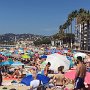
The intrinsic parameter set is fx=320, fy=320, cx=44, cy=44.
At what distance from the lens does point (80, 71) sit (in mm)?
9172

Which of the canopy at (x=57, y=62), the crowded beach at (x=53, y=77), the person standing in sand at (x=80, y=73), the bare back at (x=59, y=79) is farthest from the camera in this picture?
the canopy at (x=57, y=62)

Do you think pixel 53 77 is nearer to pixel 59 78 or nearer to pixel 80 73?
pixel 59 78

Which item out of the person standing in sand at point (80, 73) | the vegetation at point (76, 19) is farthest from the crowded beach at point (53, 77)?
the vegetation at point (76, 19)

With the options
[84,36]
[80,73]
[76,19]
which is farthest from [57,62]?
[84,36]

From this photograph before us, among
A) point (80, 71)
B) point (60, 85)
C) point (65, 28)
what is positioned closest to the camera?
point (80, 71)

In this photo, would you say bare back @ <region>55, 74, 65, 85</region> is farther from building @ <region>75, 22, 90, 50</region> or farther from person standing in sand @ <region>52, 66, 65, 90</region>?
building @ <region>75, 22, 90, 50</region>

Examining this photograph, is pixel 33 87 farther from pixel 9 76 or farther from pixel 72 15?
pixel 72 15

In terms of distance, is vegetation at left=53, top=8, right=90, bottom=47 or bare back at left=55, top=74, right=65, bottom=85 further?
vegetation at left=53, top=8, right=90, bottom=47

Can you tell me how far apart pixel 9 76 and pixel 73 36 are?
111 meters

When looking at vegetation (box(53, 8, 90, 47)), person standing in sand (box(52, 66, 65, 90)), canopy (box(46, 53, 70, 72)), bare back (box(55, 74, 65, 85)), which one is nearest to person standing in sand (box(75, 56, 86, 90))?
person standing in sand (box(52, 66, 65, 90))

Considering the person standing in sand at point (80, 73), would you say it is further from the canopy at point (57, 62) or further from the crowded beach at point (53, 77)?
the canopy at point (57, 62)

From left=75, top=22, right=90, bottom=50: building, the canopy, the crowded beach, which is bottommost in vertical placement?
the crowded beach

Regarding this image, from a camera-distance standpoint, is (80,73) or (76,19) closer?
(80,73)

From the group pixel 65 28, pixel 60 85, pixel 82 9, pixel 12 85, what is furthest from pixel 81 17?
pixel 60 85
